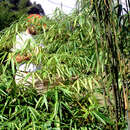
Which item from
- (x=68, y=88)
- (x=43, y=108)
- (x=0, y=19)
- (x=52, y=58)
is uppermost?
(x=0, y=19)

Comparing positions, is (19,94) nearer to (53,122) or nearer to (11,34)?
(53,122)

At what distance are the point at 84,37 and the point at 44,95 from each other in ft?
2.86

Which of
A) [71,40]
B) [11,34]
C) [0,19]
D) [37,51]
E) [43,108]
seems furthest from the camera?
[0,19]

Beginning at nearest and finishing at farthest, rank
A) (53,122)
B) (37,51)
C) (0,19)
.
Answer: (53,122)
(37,51)
(0,19)

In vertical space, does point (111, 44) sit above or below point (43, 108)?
above

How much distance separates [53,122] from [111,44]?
0.64 meters

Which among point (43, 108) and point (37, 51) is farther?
point (37, 51)

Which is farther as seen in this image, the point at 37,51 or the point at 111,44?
the point at 37,51

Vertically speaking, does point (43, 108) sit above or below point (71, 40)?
below

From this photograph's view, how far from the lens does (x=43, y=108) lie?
1.81 m

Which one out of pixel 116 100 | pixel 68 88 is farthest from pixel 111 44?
pixel 68 88

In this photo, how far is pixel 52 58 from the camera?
6.10ft

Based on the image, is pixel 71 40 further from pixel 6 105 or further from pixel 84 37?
pixel 6 105

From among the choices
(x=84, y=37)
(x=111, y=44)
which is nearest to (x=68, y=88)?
(x=111, y=44)
